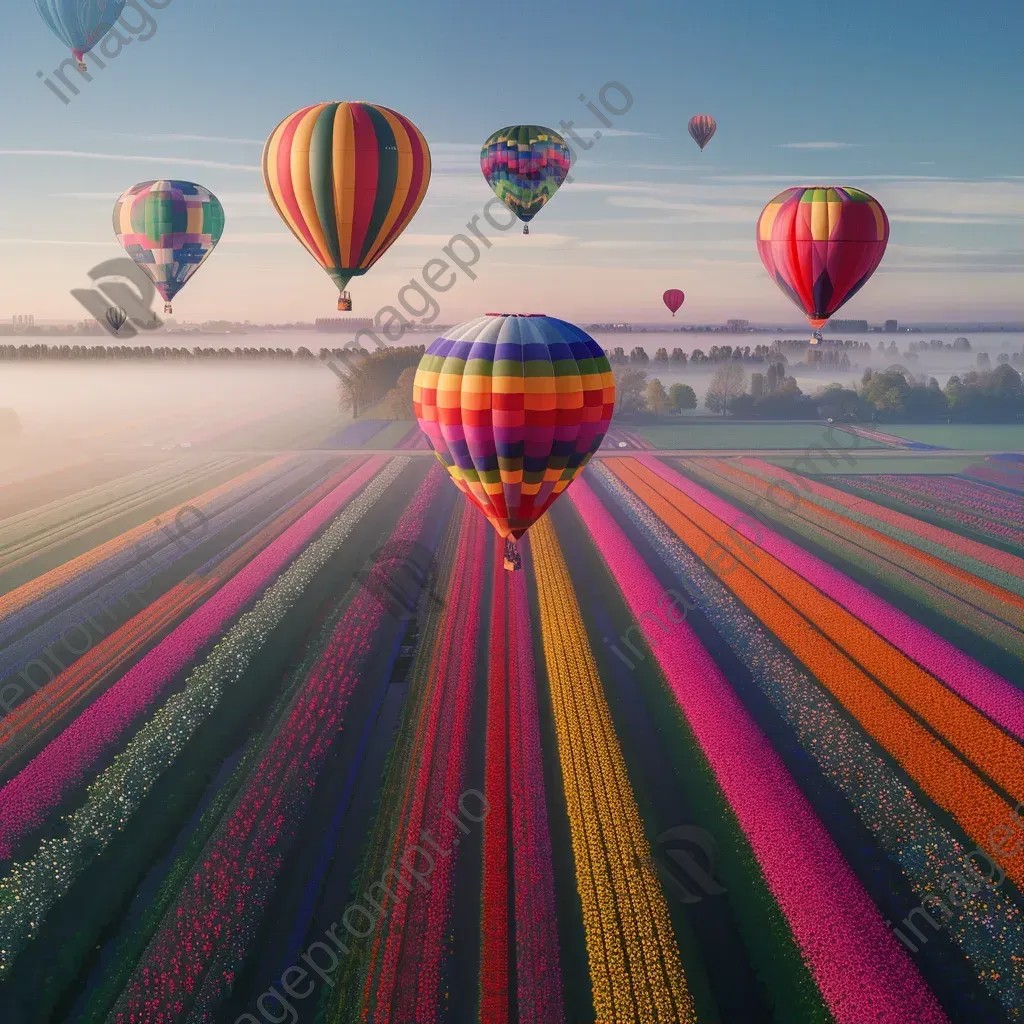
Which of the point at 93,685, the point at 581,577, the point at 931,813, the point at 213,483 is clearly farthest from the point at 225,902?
the point at 213,483

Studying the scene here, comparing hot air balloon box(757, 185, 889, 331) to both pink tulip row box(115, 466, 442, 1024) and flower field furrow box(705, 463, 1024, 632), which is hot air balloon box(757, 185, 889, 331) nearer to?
flower field furrow box(705, 463, 1024, 632)

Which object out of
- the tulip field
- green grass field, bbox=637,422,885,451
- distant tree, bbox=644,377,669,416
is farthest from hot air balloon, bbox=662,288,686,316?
the tulip field

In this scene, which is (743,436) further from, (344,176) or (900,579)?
(344,176)

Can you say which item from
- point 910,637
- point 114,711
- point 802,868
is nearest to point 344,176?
point 114,711

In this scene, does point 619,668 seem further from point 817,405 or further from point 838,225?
point 817,405

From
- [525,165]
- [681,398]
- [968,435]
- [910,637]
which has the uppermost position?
[525,165]
